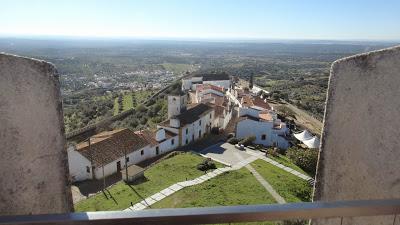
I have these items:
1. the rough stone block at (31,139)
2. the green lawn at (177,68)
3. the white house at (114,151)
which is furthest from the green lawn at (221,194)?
the green lawn at (177,68)

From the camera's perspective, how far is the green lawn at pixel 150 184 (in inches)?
754

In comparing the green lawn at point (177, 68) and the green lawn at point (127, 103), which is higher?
the green lawn at point (127, 103)

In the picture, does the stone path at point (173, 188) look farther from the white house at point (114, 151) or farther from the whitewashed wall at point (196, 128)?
the whitewashed wall at point (196, 128)

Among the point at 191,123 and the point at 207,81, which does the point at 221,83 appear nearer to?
the point at 207,81

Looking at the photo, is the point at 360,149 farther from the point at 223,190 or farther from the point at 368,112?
the point at 223,190

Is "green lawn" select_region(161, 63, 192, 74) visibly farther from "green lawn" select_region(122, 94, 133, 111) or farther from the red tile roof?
the red tile roof

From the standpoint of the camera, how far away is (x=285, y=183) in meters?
22.1

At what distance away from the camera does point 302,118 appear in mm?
45406

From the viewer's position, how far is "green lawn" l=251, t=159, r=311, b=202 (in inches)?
812

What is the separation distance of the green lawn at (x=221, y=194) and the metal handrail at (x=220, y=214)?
15.7 m

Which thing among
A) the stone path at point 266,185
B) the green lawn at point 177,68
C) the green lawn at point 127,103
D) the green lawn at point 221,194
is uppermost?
the green lawn at point 221,194

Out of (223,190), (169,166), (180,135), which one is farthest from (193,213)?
(180,135)

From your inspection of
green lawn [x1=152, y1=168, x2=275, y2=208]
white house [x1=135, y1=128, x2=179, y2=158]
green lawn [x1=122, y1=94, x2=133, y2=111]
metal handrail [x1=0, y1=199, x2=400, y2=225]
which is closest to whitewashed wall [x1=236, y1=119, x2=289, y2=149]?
white house [x1=135, y1=128, x2=179, y2=158]

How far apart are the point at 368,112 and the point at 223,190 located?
17013 millimetres
